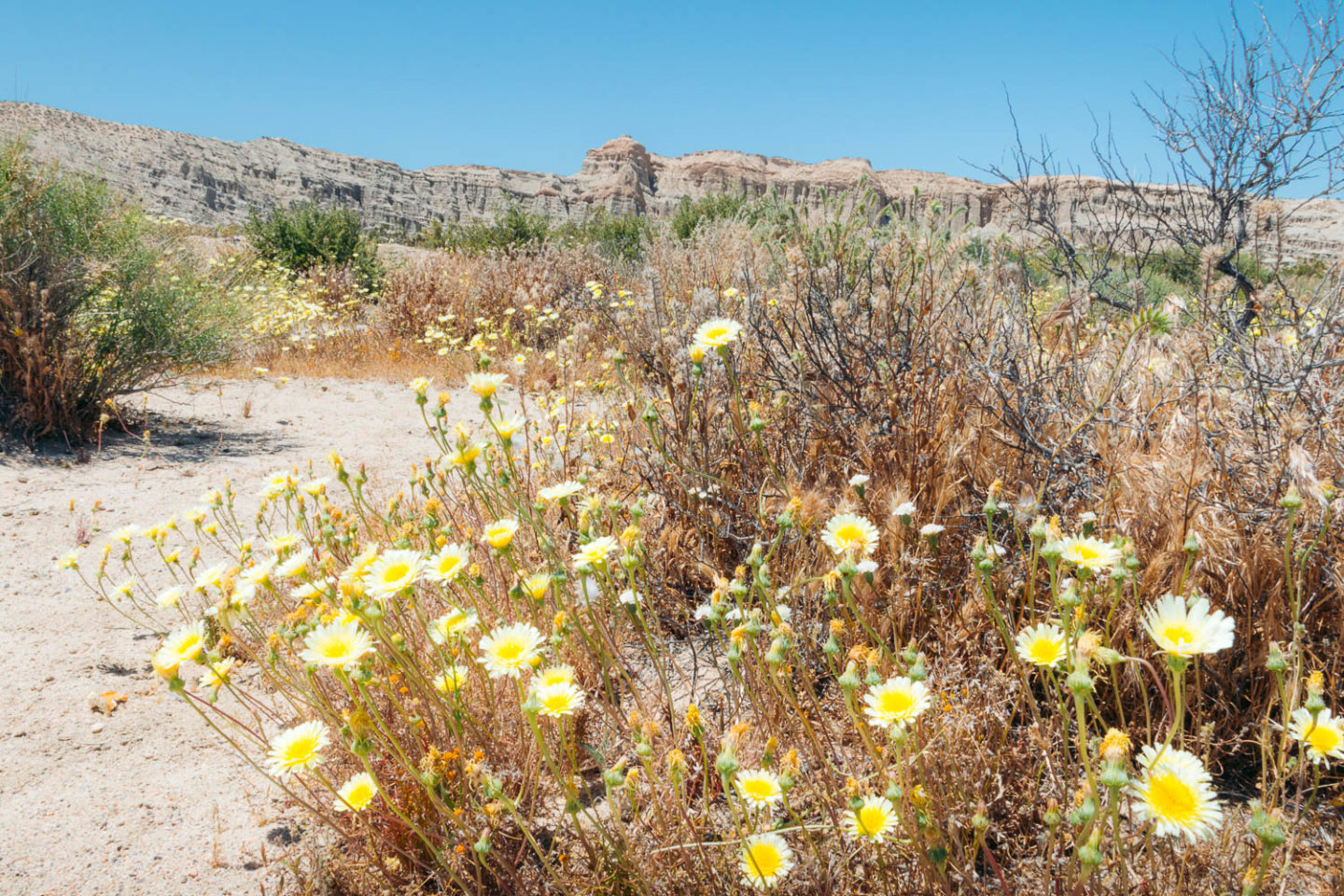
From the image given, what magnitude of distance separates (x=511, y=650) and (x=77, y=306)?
195 inches

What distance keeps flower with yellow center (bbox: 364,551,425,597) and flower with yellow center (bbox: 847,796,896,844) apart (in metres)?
0.86

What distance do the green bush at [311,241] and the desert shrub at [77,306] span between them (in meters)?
6.74

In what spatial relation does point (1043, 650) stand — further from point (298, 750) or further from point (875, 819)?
point (298, 750)

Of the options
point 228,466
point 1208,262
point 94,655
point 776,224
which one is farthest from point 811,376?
point 228,466

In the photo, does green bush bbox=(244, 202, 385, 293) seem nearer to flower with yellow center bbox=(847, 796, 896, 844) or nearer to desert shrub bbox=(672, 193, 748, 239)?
desert shrub bbox=(672, 193, 748, 239)

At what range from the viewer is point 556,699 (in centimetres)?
121

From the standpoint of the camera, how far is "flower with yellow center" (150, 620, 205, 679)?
1.28 m

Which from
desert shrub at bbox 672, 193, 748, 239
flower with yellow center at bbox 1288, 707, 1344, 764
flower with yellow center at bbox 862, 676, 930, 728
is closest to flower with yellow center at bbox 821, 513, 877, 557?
flower with yellow center at bbox 862, 676, 930, 728

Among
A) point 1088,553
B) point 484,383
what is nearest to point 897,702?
point 1088,553

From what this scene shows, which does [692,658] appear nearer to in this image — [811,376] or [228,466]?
[811,376]

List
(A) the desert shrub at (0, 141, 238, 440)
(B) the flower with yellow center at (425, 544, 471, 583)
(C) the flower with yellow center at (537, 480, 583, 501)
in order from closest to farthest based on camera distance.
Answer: (B) the flower with yellow center at (425, 544, 471, 583)
(C) the flower with yellow center at (537, 480, 583, 501)
(A) the desert shrub at (0, 141, 238, 440)

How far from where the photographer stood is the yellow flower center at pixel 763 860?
3.63 feet

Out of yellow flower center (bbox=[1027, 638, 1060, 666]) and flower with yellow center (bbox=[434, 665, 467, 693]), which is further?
flower with yellow center (bbox=[434, 665, 467, 693])

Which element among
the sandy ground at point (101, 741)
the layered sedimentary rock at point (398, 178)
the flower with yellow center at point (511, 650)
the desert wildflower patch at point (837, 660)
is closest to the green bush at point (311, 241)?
the layered sedimentary rock at point (398, 178)
